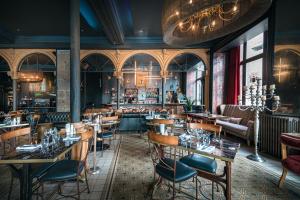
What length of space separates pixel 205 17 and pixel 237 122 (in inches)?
194

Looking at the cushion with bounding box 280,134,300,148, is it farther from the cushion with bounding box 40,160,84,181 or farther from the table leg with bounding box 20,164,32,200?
the table leg with bounding box 20,164,32,200

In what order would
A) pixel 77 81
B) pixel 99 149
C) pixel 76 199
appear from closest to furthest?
pixel 76 199 → pixel 77 81 → pixel 99 149

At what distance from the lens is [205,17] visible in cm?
295

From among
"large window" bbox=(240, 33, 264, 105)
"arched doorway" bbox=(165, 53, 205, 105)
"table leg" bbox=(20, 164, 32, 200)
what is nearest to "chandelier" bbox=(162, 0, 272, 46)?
"table leg" bbox=(20, 164, 32, 200)

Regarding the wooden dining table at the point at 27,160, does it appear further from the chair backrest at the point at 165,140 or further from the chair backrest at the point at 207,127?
the chair backrest at the point at 207,127

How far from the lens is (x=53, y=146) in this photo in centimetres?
212

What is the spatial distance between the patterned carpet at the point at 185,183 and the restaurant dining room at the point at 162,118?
0.08 feet

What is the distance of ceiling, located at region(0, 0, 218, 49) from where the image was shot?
16.5ft

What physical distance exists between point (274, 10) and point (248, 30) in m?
1.11

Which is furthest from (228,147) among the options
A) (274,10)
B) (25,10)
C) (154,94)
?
(154,94)

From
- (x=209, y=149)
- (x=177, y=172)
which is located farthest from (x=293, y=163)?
(x=177, y=172)

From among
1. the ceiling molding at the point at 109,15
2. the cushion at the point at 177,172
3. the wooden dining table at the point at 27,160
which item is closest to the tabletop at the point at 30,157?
the wooden dining table at the point at 27,160

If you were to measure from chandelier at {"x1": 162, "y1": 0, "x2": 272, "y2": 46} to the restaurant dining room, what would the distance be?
0.02 m

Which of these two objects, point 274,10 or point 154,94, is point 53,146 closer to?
point 274,10
